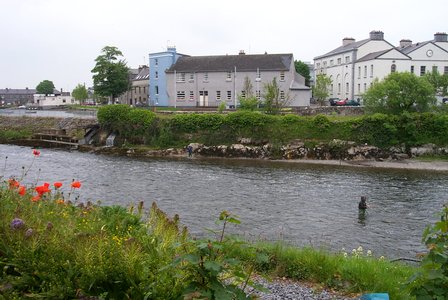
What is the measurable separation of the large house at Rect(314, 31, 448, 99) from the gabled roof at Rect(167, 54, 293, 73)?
12.7 meters

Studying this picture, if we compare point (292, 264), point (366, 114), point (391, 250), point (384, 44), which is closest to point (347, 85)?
point (384, 44)

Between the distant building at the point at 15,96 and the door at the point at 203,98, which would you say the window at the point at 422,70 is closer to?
the door at the point at 203,98

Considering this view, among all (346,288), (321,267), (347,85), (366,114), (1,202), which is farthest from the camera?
(347,85)

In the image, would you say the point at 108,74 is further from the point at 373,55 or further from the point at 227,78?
the point at 373,55

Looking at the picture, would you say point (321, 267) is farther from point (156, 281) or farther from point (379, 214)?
point (379, 214)

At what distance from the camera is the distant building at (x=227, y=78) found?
60.5 m

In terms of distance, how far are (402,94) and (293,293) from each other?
40826mm

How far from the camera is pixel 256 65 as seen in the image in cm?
6206

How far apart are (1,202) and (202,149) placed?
37.1 meters

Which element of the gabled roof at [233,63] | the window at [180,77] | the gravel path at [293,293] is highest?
the gabled roof at [233,63]

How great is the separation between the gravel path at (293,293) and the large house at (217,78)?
2024 inches

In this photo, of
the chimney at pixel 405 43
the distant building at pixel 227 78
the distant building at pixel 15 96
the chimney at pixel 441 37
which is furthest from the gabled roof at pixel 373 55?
the distant building at pixel 15 96

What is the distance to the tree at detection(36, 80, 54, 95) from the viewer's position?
163625mm

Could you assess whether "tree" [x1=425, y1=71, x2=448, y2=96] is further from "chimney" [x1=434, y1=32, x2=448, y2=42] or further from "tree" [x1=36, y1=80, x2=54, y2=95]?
"tree" [x1=36, y1=80, x2=54, y2=95]
